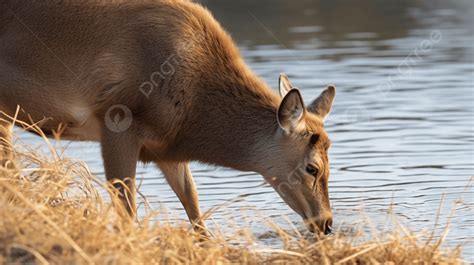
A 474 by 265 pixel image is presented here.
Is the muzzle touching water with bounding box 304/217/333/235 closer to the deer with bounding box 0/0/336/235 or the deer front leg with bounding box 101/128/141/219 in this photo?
the deer with bounding box 0/0/336/235

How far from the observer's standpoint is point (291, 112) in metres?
8.68

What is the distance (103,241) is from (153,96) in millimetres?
2638

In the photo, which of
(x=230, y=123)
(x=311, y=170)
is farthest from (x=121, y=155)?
(x=311, y=170)

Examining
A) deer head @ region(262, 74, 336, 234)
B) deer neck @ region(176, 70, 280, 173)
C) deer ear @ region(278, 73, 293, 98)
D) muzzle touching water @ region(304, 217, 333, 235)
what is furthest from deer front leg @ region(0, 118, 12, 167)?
muzzle touching water @ region(304, 217, 333, 235)

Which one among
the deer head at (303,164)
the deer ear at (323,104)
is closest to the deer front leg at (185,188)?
the deer head at (303,164)

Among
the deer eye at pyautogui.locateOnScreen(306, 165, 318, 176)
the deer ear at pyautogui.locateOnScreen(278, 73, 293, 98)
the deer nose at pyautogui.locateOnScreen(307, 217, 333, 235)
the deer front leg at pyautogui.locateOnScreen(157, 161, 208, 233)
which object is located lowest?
the deer nose at pyautogui.locateOnScreen(307, 217, 333, 235)

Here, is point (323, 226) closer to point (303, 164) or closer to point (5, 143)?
point (303, 164)

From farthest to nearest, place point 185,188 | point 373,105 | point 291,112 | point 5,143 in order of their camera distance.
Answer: point 373,105 → point 185,188 → point 5,143 → point 291,112

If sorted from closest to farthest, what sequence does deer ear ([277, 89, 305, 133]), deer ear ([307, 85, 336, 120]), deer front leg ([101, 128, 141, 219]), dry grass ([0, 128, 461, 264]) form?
dry grass ([0, 128, 461, 264]) → deer ear ([277, 89, 305, 133]) → deer front leg ([101, 128, 141, 219]) → deer ear ([307, 85, 336, 120])

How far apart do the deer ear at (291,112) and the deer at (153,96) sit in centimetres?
1

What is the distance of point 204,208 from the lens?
34.3ft

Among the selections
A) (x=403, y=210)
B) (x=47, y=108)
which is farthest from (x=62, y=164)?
(x=403, y=210)

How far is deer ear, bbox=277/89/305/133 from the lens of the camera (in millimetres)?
8500

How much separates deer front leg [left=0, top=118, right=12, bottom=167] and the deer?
11 mm
